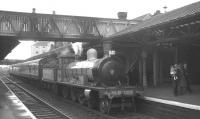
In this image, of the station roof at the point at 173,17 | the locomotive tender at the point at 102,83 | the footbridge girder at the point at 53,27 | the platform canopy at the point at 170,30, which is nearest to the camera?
the station roof at the point at 173,17

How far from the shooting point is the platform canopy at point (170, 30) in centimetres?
1182

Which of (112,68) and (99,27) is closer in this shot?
(112,68)

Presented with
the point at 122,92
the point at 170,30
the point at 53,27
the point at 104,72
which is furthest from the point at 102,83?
the point at 53,27

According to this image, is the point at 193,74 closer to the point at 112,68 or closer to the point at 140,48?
the point at 140,48

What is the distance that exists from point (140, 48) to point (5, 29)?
9140 millimetres

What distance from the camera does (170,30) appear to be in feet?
47.7

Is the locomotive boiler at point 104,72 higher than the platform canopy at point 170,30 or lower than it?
lower

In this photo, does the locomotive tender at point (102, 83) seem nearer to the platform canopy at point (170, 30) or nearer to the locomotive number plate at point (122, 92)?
the locomotive number plate at point (122, 92)

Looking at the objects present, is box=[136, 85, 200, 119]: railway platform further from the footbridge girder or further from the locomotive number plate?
the footbridge girder

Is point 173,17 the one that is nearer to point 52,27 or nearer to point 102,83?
point 102,83

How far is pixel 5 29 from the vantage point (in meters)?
20.1

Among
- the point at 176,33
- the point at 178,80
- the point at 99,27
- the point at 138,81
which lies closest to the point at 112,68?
the point at 178,80

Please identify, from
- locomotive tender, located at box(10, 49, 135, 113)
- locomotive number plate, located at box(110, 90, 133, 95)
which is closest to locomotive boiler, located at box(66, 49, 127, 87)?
locomotive tender, located at box(10, 49, 135, 113)

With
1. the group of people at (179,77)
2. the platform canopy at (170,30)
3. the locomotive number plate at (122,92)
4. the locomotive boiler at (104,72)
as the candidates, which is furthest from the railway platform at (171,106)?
the platform canopy at (170,30)
